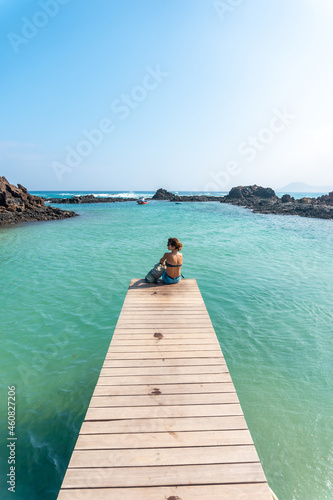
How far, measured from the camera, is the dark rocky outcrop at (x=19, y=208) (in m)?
30.9

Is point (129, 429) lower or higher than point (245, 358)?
higher

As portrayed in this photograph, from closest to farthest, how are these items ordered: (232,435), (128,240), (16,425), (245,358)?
(232,435) → (16,425) → (245,358) → (128,240)

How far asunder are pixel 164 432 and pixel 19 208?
38094mm

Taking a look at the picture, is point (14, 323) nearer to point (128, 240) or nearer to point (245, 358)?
point (245, 358)

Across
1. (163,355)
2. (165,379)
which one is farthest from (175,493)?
(163,355)

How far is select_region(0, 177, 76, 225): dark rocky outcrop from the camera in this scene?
30.9 m

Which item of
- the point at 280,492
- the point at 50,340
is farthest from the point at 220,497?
the point at 50,340

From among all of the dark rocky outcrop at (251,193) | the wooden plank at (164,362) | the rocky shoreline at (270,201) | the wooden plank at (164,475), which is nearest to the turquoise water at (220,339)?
the wooden plank at (164,362)

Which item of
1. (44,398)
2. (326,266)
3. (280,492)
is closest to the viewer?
(280,492)

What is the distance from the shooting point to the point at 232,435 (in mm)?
2887

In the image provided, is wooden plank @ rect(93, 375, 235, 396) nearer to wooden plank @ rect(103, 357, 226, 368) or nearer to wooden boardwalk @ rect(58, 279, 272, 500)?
wooden boardwalk @ rect(58, 279, 272, 500)

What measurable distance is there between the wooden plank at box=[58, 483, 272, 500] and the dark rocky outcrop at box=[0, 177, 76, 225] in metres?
32.2

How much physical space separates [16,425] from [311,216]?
47795 millimetres

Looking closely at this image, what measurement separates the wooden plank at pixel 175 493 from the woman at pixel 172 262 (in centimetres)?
543
